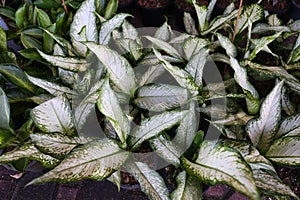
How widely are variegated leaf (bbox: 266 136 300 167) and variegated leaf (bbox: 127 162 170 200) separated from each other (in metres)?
0.30

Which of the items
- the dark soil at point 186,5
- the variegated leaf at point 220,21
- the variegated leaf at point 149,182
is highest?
the variegated leaf at point 220,21

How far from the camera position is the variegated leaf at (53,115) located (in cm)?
102

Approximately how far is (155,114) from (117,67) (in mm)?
172

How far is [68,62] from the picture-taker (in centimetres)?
112

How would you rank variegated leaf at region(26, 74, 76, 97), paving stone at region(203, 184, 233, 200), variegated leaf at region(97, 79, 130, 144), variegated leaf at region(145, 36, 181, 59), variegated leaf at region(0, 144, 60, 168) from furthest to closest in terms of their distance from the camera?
paving stone at region(203, 184, 233, 200), variegated leaf at region(145, 36, 181, 59), variegated leaf at region(26, 74, 76, 97), variegated leaf at region(0, 144, 60, 168), variegated leaf at region(97, 79, 130, 144)

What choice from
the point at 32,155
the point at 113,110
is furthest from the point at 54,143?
the point at 113,110

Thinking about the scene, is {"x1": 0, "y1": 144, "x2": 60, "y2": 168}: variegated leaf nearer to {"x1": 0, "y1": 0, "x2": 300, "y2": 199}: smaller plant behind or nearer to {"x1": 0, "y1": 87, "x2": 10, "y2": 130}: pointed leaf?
{"x1": 0, "y1": 0, "x2": 300, "y2": 199}: smaller plant behind

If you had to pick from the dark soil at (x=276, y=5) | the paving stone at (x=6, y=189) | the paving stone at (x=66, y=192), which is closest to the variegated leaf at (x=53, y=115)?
the paving stone at (x=66, y=192)

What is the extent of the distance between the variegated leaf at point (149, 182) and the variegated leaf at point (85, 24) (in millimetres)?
424

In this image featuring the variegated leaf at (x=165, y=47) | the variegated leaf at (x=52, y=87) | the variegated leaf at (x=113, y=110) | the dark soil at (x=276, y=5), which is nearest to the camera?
the variegated leaf at (x=113, y=110)

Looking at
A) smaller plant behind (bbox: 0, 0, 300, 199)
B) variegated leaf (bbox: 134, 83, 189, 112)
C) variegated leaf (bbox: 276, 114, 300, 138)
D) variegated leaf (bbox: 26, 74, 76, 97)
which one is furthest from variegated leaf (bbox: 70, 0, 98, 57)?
variegated leaf (bbox: 276, 114, 300, 138)

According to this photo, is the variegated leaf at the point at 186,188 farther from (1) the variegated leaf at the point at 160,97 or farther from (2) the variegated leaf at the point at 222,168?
(1) the variegated leaf at the point at 160,97

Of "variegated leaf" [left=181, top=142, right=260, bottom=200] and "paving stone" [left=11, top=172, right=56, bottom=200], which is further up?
"variegated leaf" [left=181, top=142, right=260, bottom=200]

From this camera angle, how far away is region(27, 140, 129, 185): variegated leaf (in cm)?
84
